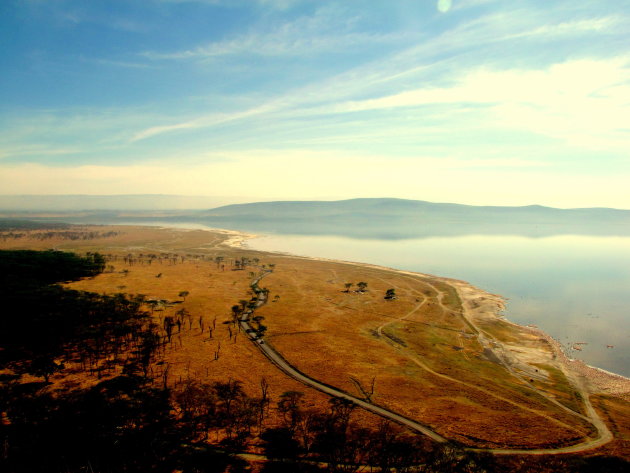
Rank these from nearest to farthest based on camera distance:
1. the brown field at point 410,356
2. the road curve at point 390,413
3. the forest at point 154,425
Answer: the forest at point 154,425 → the road curve at point 390,413 → the brown field at point 410,356

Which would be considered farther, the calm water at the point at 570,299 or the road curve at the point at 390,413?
the calm water at the point at 570,299

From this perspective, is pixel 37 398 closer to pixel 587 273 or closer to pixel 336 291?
pixel 336 291

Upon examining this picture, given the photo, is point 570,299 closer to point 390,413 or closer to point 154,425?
point 390,413

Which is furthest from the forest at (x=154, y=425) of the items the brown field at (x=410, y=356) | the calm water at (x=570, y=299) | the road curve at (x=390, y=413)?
the calm water at (x=570, y=299)

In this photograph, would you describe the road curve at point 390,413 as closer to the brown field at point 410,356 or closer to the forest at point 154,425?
the brown field at point 410,356

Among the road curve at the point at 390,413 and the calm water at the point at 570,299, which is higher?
the calm water at the point at 570,299

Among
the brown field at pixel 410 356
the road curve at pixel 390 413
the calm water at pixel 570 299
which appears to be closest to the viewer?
the road curve at pixel 390 413

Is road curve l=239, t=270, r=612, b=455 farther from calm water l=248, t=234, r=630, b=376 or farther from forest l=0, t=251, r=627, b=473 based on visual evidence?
calm water l=248, t=234, r=630, b=376

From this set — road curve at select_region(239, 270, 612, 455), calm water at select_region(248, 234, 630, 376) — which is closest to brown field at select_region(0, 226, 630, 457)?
road curve at select_region(239, 270, 612, 455)

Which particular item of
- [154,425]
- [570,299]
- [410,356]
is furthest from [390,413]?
[570,299]
